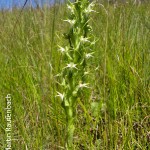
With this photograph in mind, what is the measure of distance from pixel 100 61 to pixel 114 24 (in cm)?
46

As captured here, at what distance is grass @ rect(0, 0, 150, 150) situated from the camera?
1.64m

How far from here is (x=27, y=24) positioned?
123 inches

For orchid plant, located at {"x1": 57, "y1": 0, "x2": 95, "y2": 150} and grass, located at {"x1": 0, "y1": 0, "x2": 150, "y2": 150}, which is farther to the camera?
→ grass, located at {"x1": 0, "y1": 0, "x2": 150, "y2": 150}

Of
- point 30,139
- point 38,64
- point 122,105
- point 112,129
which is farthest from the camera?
point 38,64

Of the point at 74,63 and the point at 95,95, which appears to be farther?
the point at 95,95

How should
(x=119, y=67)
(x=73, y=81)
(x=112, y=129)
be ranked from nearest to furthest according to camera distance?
(x=73, y=81) → (x=112, y=129) → (x=119, y=67)

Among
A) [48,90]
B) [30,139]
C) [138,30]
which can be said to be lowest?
[30,139]

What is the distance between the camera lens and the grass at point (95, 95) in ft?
5.39

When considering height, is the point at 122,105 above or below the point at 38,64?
below

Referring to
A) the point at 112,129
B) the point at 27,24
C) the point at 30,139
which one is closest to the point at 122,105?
the point at 112,129

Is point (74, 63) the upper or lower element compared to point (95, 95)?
upper

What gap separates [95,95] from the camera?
2205mm

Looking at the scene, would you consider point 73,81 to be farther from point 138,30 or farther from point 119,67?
point 138,30

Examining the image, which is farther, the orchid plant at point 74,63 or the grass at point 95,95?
the grass at point 95,95
